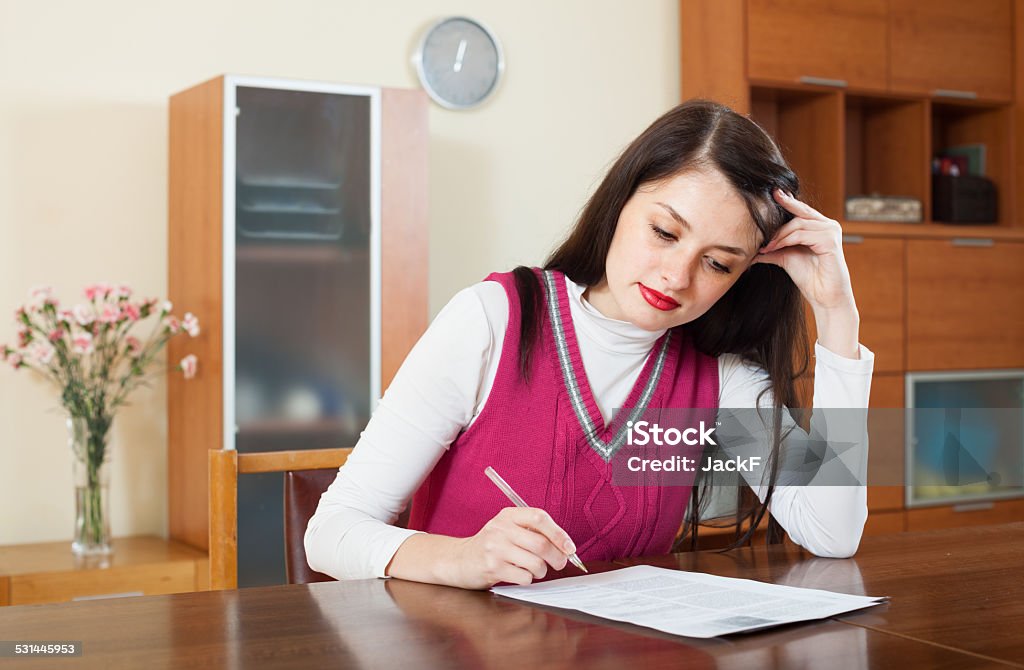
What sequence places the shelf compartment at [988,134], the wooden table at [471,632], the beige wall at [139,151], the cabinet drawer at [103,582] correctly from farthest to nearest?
the shelf compartment at [988,134] < the beige wall at [139,151] < the cabinet drawer at [103,582] < the wooden table at [471,632]

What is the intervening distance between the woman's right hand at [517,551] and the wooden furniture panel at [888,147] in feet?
10.7

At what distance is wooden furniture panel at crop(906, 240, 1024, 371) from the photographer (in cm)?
384

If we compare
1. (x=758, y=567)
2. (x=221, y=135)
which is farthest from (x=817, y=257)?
(x=221, y=135)

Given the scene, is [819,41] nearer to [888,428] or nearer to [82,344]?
[888,428]

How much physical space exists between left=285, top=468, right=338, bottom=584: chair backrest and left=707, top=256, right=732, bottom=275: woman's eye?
0.57 m

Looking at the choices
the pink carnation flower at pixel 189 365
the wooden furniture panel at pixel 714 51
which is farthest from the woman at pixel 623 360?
the wooden furniture panel at pixel 714 51

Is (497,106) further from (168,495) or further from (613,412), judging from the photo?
(613,412)

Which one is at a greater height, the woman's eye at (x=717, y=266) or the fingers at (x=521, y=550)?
the woman's eye at (x=717, y=266)

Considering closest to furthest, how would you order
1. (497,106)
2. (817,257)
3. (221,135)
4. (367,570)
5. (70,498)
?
(367,570) → (817,257) → (221,135) → (70,498) → (497,106)

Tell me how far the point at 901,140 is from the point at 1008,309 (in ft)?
2.32

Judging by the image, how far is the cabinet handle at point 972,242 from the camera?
3.91 m

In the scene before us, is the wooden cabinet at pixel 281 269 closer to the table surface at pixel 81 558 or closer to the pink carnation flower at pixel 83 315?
the table surface at pixel 81 558

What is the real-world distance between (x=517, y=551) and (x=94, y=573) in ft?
6.27

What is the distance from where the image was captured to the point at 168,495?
3.17m
